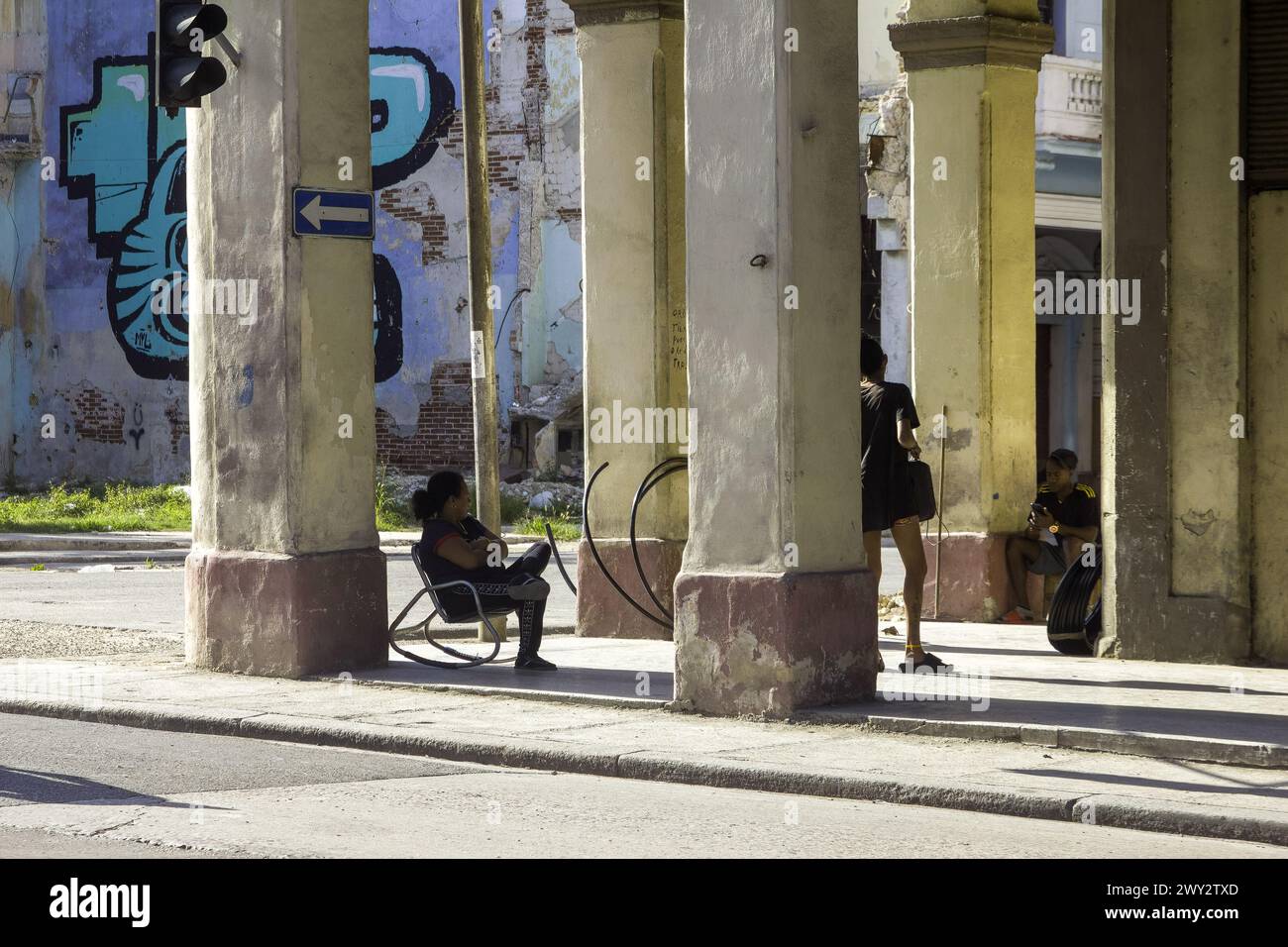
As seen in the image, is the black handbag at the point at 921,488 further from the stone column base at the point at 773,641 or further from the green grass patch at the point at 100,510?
the green grass patch at the point at 100,510

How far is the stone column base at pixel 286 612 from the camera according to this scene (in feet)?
38.8

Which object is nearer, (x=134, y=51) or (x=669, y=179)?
(x=669, y=179)

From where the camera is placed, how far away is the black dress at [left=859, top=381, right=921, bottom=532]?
11.3 meters

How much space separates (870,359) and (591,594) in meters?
3.74

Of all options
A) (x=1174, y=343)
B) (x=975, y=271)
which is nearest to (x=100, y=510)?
(x=975, y=271)

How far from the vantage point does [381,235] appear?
3188 centimetres

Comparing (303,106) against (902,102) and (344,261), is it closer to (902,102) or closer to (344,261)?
(344,261)

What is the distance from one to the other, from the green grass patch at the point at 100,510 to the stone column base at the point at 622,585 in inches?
538

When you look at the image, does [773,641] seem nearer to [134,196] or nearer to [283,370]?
[283,370]

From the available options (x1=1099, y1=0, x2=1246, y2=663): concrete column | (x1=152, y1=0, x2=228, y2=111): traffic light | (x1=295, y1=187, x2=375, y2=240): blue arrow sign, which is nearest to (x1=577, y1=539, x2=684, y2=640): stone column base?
(x1=295, y1=187, x2=375, y2=240): blue arrow sign

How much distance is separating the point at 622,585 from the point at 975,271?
12.6ft

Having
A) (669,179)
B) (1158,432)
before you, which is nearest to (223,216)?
(669,179)

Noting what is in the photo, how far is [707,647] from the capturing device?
10227 mm

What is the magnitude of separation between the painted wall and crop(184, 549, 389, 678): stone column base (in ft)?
59.3
